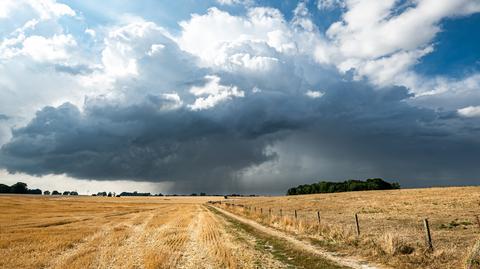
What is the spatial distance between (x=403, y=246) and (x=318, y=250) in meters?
4.37

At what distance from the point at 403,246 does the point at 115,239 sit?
19316 millimetres

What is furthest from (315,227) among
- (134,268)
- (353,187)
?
(353,187)

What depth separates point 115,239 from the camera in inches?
1023

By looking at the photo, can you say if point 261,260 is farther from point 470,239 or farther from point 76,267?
point 470,239

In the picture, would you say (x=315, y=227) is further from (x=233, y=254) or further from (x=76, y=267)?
(x=76, y=267)

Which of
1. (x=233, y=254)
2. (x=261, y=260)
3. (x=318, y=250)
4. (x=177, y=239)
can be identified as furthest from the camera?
(x=177, y=239)

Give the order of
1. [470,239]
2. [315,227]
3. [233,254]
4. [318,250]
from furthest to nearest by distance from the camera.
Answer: [315,227] < [470,239] < [318,250] < [233,254]

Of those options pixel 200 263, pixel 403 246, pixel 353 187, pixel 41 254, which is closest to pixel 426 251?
pixel 403 246

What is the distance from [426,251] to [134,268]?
12.8m

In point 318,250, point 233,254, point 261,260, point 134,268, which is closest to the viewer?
point 134,268

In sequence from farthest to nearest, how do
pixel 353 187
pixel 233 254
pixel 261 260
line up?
1. pixel 353 187
2. pixel 233 254
3. pixel 261 260

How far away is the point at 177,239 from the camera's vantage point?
25.2 m

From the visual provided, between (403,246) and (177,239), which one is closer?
(403,246)

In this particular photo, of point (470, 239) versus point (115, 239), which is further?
point (115, 239)
